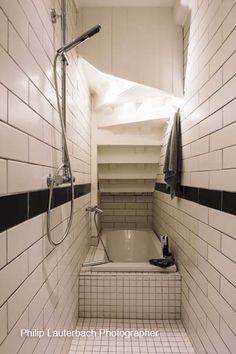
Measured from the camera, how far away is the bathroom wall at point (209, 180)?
1243mm

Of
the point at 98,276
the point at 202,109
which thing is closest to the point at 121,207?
the point at 98,276

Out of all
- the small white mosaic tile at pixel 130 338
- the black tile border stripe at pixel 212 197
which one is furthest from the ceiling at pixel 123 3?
the small white mosaic tile at pixel 130 338

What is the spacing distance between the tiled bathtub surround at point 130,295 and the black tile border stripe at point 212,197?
0.77 meters

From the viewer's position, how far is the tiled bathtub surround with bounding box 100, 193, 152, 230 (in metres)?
3.90

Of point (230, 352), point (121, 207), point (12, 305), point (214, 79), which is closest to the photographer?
point (12, 305)

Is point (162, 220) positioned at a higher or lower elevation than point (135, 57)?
lower

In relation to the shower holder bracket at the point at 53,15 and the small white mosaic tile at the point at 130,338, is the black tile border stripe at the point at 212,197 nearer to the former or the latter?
the small white mosaic tile at the point at 130,338

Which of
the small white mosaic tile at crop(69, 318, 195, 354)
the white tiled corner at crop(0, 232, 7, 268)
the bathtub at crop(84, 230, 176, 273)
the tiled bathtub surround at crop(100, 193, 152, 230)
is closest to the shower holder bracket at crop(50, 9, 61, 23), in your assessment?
the white tiled corner at crop(0, 232, 7, 268)

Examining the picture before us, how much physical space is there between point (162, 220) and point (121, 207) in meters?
0.96

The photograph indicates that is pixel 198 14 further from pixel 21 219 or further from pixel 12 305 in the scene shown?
pixel 12 305

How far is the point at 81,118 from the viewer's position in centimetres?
237

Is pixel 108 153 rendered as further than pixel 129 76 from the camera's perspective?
Yes

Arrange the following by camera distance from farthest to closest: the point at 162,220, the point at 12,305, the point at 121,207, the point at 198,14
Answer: the point at 121,207 < the point at 162,220 < the point at 198,14 < the point at 12,305

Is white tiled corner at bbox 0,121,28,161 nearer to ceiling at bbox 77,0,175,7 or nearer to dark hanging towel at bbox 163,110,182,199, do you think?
dark hanging towel at bbox 163,110,182,199
